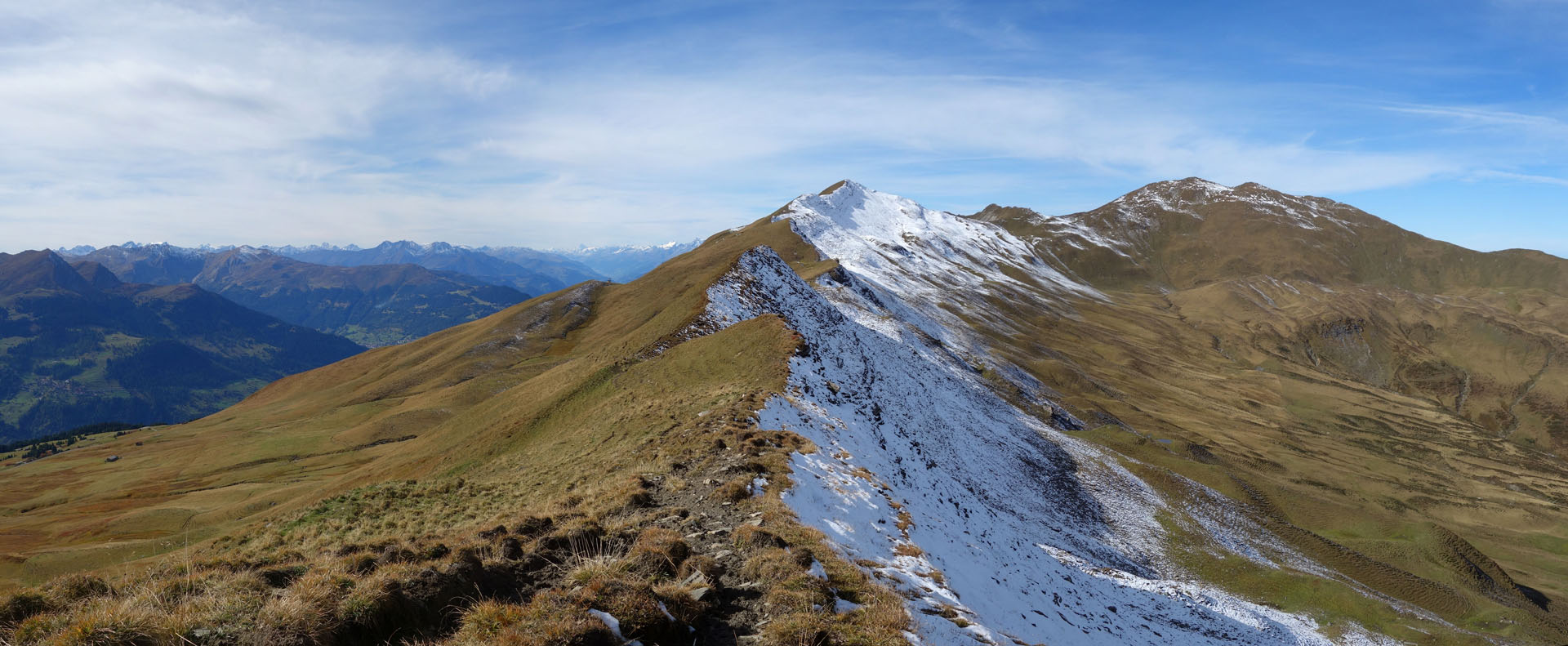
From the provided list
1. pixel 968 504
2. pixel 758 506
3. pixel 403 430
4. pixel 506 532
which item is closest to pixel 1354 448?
pixel 968 504

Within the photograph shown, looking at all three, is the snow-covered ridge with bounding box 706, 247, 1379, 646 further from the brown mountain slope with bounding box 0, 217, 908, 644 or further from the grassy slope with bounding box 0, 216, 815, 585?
the grassy slope with bounding box 0, 216, 815, 585

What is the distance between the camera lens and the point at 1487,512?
10562cm

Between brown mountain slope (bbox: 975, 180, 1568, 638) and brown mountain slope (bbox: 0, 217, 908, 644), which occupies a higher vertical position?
brown mountain slope (bbox: 0, 217, 908, 644)

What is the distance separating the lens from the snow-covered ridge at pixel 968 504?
68.3 feet

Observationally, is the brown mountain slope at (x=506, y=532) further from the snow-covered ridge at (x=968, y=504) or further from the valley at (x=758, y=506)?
the snow-covered ridge at (x=968, y=504)

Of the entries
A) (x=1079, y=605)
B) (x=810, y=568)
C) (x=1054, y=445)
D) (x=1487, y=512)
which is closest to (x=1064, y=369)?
(x=1054, y=445)

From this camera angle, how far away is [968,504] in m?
34.1

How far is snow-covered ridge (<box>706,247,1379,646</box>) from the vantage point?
20.8 metres

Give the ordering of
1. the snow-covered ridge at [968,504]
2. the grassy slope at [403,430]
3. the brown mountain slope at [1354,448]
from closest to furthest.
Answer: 1. the snow-covered ridge at [968,504]
2. the grassy slope at [403,430]
3. the brown mountain slope at [1354,448]

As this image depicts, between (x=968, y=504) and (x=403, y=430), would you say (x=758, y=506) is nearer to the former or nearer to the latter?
(x=968, y=504)

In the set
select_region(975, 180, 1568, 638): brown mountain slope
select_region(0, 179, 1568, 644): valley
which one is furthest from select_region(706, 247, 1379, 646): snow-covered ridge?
select_region(975, 180, 1568, 638): brown mountain slope

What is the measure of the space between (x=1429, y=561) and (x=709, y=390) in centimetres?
8597

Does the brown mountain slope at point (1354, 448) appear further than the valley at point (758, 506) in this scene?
Yes

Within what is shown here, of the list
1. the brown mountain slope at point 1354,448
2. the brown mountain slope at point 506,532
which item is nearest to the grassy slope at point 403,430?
the brown mountain slope at point 506,532
